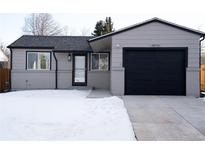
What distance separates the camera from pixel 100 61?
13.8 metres

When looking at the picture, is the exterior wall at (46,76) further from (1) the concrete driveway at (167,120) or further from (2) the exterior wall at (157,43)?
(1) the concrete driveway at (167,120)

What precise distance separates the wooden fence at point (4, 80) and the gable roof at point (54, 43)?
1722mm

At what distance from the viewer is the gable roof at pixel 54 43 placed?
13625 millimetres

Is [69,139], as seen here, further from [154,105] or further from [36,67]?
[36,67]

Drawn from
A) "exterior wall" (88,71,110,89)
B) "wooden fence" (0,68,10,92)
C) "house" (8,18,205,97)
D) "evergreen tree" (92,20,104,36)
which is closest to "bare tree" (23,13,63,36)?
"evergreen tree" (92,20,104,36)

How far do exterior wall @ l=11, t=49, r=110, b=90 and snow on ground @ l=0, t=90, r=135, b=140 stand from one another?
19.6ft

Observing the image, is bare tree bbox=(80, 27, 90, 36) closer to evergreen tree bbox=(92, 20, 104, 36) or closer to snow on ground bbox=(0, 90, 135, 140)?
evergreen tree bbox=(92, 20, 104, 36)

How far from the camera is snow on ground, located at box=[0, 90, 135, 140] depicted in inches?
182

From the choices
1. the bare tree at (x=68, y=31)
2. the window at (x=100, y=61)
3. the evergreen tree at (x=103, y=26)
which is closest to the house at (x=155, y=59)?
the window at (x=100, y=61)

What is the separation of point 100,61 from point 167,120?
8.47 meters

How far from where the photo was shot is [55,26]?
33281 mm

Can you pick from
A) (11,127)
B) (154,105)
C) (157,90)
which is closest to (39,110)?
(11,127)

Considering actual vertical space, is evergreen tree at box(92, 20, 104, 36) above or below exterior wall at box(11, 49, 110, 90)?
above

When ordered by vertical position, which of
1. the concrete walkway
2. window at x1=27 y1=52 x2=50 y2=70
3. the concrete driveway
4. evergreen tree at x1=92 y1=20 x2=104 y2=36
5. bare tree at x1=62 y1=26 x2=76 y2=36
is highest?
bare tree at x1=62 y1=26 x2=76 y2=36
